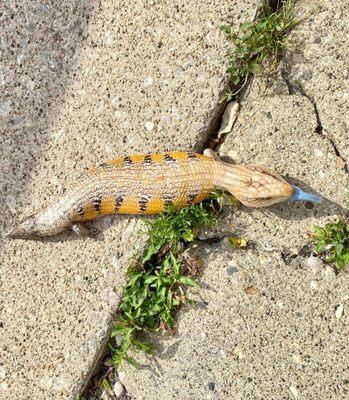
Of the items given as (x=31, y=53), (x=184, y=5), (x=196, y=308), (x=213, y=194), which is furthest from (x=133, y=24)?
(x=196, y=308)

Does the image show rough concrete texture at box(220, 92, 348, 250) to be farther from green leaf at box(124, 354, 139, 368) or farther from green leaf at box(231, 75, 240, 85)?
green leaf at box(124, 354, 139, 368)

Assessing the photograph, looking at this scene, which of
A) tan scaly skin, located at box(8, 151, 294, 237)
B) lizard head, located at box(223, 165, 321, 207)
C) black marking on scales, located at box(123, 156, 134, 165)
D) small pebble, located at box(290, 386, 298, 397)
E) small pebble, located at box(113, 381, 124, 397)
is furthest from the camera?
small pebble, located at box(113, 381, 124, 397)

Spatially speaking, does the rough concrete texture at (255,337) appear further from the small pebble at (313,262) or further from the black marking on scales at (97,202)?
the black marking on scales at (97,202)

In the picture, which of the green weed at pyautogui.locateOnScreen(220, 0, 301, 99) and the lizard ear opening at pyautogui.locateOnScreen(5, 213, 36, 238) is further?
the lizard ear opening at pyautogui.locateOnScreen(5, 213, 36, 238)

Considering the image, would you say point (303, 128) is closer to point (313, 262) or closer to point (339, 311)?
point (313, 262)

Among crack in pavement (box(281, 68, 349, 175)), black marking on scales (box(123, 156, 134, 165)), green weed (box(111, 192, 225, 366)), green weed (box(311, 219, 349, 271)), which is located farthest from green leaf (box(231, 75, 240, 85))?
green weed (box(311, 219, 349, 271))

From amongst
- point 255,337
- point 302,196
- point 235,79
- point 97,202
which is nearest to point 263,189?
point 302,196
